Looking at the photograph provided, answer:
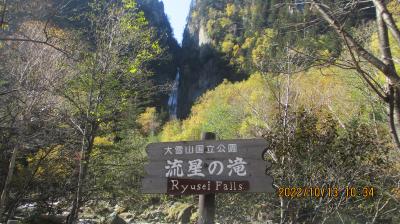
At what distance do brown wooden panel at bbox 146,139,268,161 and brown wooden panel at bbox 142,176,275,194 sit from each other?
0.70ft

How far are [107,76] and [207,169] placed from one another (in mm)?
5380

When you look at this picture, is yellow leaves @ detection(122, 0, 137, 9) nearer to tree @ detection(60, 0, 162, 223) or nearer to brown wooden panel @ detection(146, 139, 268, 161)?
tree @ detection(60, 0, 162, 223)

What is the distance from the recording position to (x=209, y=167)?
376cm

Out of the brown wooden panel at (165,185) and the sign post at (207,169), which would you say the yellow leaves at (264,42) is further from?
the brown wooden panel at (165,185)

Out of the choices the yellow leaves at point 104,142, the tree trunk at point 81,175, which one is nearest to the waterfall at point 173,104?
the yellow leaves at point 104,142

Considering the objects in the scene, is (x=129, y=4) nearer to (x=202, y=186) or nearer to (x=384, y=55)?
(x=202, y=186)

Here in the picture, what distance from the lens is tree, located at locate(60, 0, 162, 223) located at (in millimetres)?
8438

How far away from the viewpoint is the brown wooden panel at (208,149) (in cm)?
373

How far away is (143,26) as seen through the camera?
979cm

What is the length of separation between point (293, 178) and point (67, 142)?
546 centimetres

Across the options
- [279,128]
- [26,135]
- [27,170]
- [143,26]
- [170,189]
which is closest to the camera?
[170,189]

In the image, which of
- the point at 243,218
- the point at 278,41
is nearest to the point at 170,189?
the point at 278,41

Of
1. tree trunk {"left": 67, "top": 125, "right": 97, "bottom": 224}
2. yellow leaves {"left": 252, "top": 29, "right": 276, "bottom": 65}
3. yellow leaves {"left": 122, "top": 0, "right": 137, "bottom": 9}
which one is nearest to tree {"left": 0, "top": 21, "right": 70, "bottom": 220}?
tree trunk {"left": 67, "top": 125, "right": 97, "bottom": 224}

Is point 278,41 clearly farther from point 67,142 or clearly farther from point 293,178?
point 67,142
